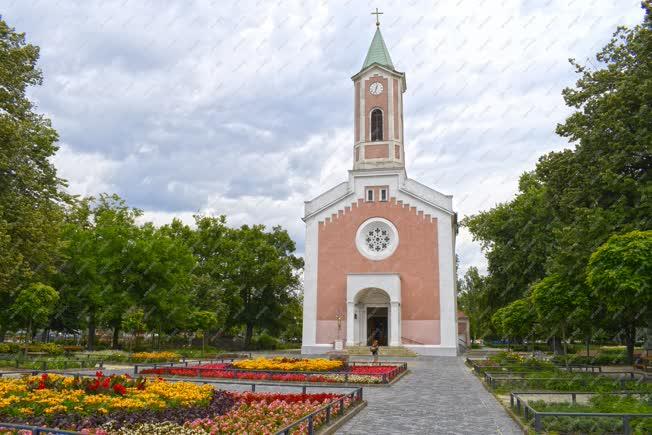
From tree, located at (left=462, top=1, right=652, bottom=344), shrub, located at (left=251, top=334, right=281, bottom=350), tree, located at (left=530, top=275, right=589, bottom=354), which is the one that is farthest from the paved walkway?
shrub, located at (left=251, top=334, right=281, bottom=350)

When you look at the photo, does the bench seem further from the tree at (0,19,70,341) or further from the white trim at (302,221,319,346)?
the tree at (0,19,70,341)

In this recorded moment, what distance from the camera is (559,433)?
9672mm

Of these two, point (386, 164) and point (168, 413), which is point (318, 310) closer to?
point (386, 164)

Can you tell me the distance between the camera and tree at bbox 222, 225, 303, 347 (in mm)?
49562

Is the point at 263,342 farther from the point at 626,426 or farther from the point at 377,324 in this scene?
the point at 626,426

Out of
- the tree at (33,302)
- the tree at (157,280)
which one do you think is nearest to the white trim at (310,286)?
the tree at (157,280)

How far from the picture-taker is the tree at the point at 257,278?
49562mm

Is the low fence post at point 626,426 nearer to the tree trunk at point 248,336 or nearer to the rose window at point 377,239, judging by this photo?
the rose window at point 377,239

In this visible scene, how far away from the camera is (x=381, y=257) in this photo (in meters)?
41.4

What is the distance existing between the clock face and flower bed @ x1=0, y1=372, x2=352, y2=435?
118ft

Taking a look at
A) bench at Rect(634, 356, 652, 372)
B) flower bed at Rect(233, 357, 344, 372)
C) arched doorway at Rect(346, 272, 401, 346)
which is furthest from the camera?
arched doorway at Rect(346, 272, 401, 346)

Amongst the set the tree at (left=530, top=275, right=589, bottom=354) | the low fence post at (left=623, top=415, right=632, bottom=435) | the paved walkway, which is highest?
the tree at (left=530, top=275, right=589, bottom=354)

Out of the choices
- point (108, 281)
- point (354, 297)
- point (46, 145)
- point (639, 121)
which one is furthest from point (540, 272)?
point (46, 145)

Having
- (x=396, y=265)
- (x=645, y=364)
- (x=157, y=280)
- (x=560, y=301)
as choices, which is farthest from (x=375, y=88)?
(x=645, y=364)
